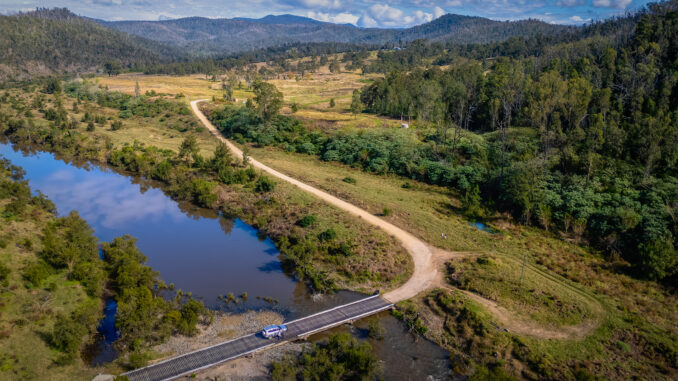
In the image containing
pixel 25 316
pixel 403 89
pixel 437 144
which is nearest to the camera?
pixel 25 316

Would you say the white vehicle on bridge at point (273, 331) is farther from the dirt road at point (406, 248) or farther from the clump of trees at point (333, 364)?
the dirt road at point (406, 248)

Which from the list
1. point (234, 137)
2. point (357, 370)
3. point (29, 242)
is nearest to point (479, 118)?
point (234, 137)

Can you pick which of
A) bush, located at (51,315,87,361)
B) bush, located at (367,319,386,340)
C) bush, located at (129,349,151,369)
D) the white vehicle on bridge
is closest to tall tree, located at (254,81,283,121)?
the white vehicle on bridge

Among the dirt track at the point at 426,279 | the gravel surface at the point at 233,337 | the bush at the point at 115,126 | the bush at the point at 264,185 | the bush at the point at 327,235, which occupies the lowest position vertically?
the gravel surface at the point at 233,337

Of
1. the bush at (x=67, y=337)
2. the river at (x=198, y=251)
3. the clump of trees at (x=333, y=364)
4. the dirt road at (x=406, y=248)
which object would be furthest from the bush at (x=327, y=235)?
the bush at (x=67, y=337)

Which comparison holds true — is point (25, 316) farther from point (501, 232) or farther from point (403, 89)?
point (403, 89)

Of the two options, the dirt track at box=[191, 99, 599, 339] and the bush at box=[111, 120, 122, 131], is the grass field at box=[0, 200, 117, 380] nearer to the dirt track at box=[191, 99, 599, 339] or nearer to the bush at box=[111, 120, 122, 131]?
the dirt track at box=[191, 99, 599, 339]
